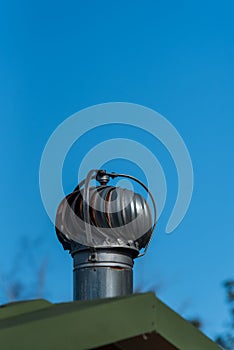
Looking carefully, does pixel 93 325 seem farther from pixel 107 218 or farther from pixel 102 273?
pixel 107 218

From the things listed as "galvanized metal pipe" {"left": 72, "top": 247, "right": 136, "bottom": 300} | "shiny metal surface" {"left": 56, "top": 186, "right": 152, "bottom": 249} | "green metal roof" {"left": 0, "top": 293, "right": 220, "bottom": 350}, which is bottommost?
"green metal roof" {"left": 0, "top": 293, "right": 220, "bottom": 350}

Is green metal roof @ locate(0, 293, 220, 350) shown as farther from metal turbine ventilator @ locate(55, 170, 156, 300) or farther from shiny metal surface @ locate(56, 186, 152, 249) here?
shiny metal surface @ locate(56, 186, 152, 249)

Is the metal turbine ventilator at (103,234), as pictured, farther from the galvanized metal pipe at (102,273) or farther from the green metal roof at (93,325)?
the green metal roof at (93,325)

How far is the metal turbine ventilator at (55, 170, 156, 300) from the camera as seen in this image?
24.3 feet

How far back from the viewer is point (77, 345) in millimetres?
3604

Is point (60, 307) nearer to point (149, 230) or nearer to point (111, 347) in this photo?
point (111, 347)

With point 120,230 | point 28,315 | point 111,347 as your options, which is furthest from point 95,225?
point 28,315

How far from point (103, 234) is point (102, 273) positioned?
37cm

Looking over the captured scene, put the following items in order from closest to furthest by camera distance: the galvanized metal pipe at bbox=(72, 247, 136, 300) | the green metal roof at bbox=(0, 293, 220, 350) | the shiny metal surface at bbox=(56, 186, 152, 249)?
the green metal roof at bbox=(0, 293, 220, 350) < the galvanized metal pipe at bbox=(72, 247, 136, 300) < the shiny metal surface at bbox=(56, 186, 152, 249)

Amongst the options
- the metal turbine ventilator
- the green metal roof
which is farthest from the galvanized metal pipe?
the green metal roof

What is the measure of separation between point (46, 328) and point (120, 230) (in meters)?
3.98

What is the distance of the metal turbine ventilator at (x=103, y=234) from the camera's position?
291 inches

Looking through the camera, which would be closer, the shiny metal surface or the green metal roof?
the green metal roof

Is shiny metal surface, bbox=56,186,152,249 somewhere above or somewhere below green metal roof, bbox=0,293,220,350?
above
